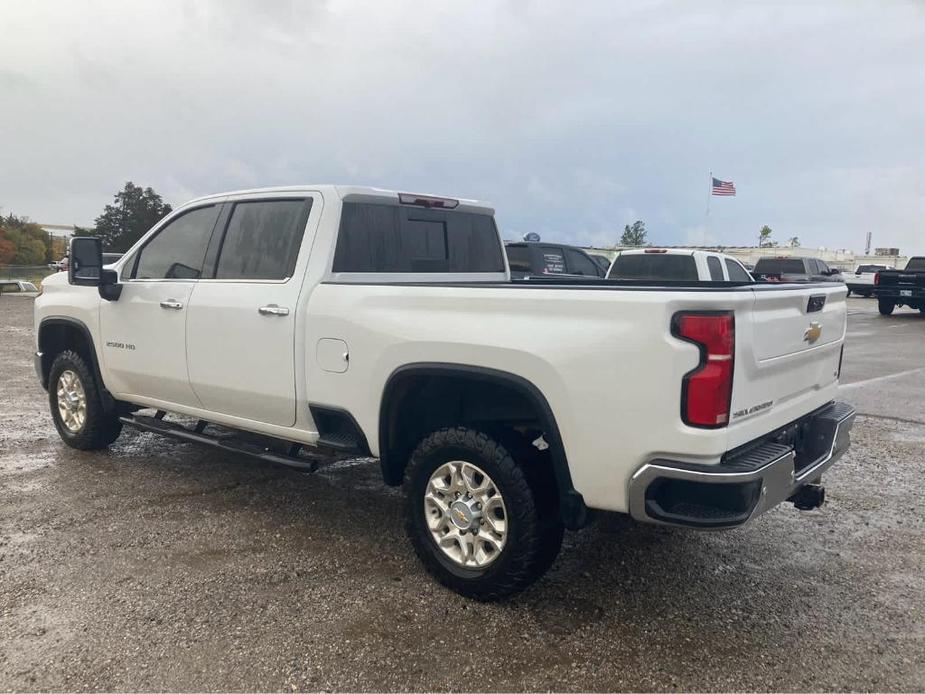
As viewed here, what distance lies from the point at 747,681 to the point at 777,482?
31.2 inches

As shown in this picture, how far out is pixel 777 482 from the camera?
10.3ft

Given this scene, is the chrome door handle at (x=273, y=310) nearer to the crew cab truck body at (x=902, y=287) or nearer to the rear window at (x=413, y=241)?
the rear window at (x=413, y=241)

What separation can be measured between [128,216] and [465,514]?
2550 inches

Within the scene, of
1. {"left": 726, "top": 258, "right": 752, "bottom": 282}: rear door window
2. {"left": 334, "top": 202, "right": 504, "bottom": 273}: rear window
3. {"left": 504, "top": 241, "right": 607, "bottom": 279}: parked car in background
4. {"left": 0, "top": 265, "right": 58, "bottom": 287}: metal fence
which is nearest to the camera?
{"left": 334, "top": 202, "right": 504, "bottom": 273}: rear window

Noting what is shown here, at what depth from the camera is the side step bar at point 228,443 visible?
4277 millimetres

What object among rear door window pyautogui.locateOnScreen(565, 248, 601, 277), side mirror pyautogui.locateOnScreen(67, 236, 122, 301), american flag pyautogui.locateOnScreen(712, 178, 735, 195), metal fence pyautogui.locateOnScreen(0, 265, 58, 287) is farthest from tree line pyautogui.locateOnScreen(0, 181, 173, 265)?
side mirror pyautogui.locateOnScreen(67, 236, 122, 301)

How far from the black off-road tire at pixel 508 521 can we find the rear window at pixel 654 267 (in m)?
9.39

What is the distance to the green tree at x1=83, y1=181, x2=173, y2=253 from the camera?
189ft

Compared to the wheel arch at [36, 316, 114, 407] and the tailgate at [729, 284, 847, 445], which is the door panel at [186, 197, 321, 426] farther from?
the tailgate at [729, 284, 847, 445]

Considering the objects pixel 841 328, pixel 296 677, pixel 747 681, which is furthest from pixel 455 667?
pixel 841 328

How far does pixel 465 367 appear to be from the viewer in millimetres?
3453

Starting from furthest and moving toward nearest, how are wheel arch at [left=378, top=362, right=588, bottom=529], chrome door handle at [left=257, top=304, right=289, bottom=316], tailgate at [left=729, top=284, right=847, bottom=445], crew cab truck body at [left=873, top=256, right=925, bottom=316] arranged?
1. crew cab truck body at [left=873, top=256, right=925, bottom=316]
2. chrome door handle at [left=257, top=304, right=289, bottom=316]
3. wheel arch at [left=378, top=362, right=588, bottom=529]
4. tailgate at [left=729, top=284, right=847, bottom=445]

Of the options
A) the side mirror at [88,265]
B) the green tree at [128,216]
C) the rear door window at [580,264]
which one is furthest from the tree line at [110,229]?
→ the side mirror at [88,265]

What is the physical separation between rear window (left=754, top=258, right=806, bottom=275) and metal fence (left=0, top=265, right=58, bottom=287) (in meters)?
25.9
